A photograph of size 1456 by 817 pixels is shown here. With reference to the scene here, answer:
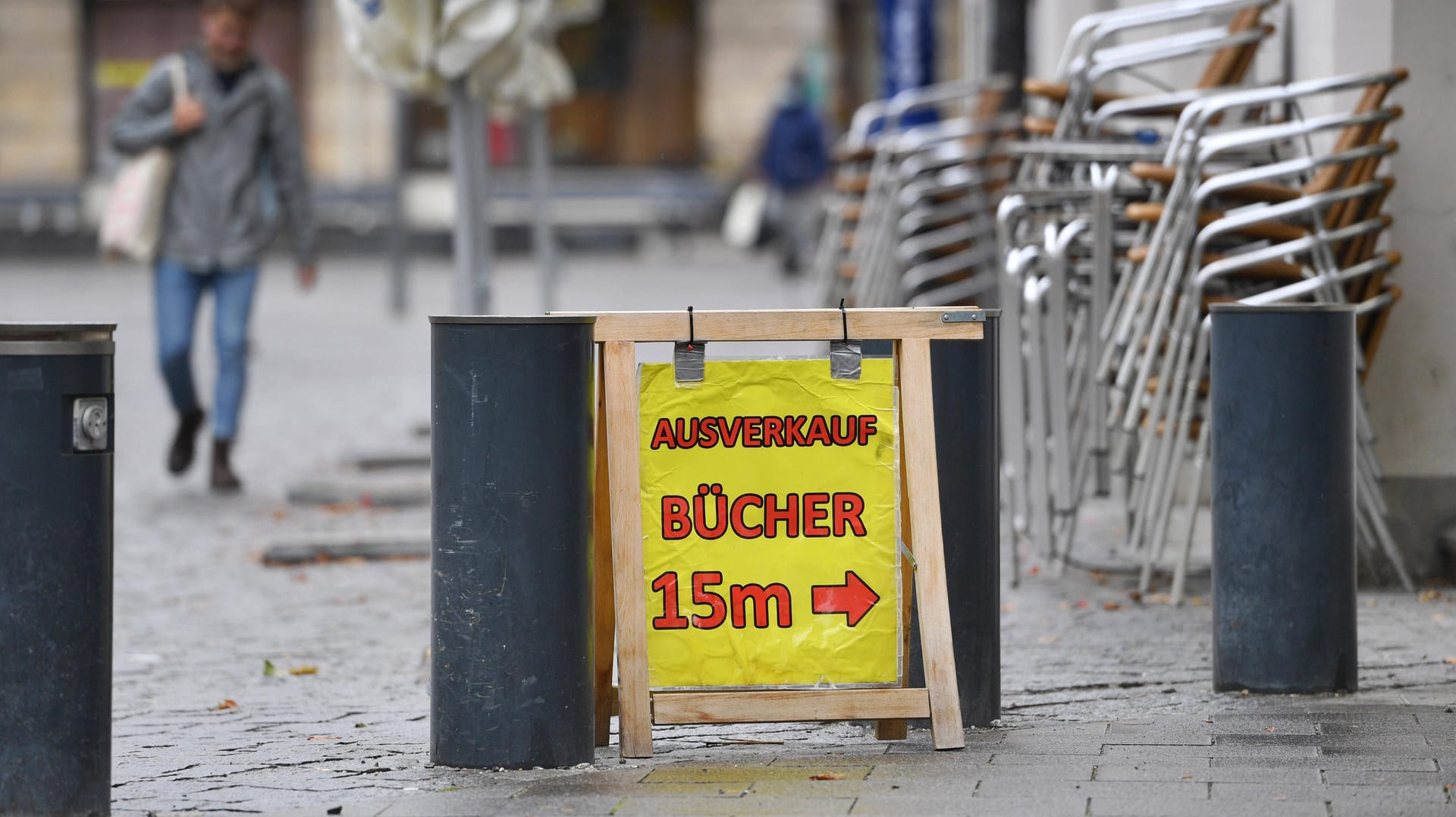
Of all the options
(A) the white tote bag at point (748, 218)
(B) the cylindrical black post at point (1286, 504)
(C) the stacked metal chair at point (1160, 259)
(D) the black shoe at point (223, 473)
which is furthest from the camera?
(A) the white tote bag at point (748, 218)

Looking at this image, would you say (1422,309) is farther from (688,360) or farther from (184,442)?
(184,442)

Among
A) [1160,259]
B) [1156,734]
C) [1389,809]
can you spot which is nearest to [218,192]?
[1160,259]

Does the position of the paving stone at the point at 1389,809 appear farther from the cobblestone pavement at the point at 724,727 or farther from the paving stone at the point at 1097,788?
the paving stone at the point at 1097,788

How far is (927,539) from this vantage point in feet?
15.0

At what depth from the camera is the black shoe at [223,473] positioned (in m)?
9.85

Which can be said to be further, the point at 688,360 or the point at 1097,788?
the point at 688,360

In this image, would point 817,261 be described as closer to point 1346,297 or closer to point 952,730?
point 1346,297

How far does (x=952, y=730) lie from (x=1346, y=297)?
9.19 feet

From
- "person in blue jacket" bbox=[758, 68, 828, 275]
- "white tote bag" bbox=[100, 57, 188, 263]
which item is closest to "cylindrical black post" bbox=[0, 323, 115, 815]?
"white tote bag" bbox=[100, 57, 188, 263]

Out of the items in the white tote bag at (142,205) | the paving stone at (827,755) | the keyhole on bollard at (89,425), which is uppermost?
the white tote bag at (142,205)

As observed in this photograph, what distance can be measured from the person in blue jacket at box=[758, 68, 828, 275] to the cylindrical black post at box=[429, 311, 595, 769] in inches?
732

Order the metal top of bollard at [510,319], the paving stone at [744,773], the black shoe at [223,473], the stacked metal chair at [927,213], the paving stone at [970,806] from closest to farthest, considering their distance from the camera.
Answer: the paving stone at [970,806], the metal top of bollard at [510,319], the paving stone at [744,773], the black shoe at [223,473], the stacked metal chair at [927,213]

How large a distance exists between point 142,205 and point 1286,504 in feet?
19.5

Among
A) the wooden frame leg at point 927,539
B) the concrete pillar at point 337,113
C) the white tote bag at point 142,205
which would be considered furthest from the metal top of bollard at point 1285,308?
the concrete pillar at point 337,113
